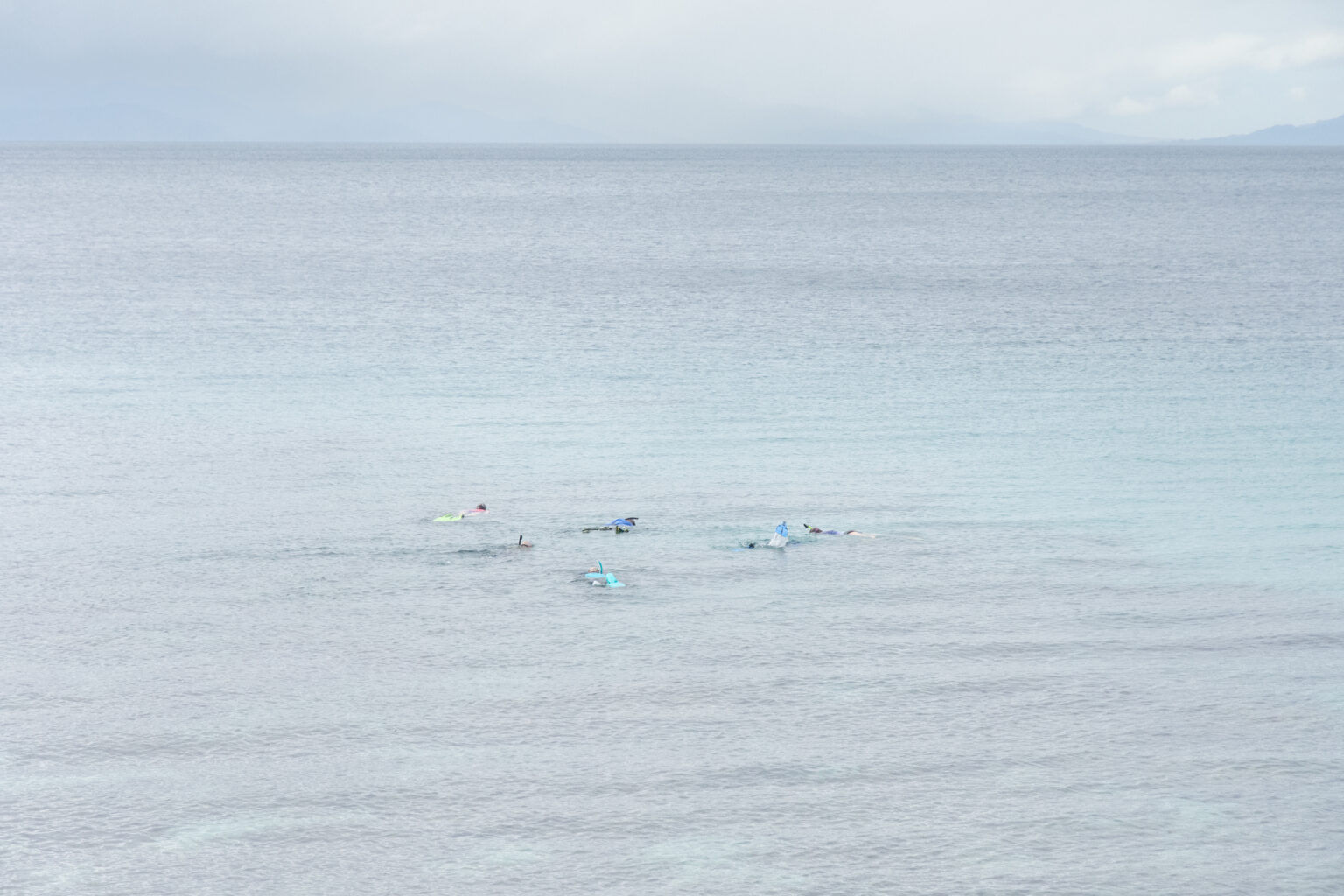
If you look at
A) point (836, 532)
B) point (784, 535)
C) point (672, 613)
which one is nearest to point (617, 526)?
point (784, 535)

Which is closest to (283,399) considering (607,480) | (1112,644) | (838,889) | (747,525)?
(607,480)

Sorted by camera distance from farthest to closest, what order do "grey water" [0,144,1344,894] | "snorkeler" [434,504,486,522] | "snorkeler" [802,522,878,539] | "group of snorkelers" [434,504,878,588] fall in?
"snorkeler" [434,504,486,522]
"snorkeler" [802,522,878,539]
"group of snorkelers" [434,504,878,588]
"grey water" [0,144,1344,894]

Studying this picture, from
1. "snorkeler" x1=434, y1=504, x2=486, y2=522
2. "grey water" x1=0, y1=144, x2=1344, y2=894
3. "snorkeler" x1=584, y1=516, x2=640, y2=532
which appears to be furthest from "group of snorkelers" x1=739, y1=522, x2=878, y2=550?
"snorkeler" x1=434, y1=504, x2=486, y2=522

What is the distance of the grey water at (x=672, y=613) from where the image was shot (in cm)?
2616

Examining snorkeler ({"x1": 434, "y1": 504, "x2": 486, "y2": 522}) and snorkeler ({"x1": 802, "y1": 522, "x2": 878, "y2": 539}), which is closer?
snorkeler ({"x1": 802, "y1": 522, "x2": 878, "y2": 539})

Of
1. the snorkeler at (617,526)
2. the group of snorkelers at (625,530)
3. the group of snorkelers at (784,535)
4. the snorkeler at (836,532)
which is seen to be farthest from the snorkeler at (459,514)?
the snorkeler at (836,532)

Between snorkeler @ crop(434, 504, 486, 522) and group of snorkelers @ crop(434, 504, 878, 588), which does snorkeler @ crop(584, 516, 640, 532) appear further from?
snorkeler @ crop(434, 504, 486, 522)

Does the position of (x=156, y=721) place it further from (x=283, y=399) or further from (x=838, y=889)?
(x=283, y=399)

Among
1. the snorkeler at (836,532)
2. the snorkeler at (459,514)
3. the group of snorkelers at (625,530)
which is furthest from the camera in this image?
the snorkeler at (459,514)

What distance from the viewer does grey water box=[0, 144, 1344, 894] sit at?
26156 millimetres

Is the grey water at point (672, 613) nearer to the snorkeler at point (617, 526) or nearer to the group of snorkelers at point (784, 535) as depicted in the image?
the group of snorkelers at point (784, 535)

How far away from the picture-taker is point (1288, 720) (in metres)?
30.8

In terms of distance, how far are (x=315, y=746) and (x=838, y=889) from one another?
11689 millimetres

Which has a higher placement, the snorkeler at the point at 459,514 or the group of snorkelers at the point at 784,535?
the snorkeler at the point at 459,514
